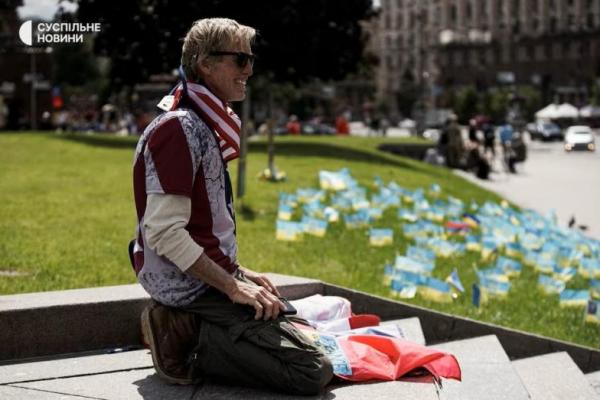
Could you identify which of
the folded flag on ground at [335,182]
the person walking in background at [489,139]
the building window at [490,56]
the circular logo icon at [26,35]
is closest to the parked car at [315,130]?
the person walking in background at [489,139]

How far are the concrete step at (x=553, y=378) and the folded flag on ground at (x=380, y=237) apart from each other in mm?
3912

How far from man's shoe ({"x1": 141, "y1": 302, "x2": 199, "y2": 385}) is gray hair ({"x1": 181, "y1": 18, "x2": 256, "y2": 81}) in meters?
0.97

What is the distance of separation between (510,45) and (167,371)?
103 m

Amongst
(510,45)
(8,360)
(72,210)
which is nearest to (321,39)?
(72,210)

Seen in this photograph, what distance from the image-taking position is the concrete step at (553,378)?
199 inches

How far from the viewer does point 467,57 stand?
10881 cm

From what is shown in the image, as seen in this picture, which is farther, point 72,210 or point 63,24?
point 72,210

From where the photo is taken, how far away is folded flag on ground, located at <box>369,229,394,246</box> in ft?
31.7

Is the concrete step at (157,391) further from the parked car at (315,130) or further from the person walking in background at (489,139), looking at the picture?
the parked car at (315,130)

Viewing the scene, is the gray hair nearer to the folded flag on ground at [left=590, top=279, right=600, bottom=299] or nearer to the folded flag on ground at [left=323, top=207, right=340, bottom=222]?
the folded flag on ground at [left=590, top=279, right=600, bottom=299]

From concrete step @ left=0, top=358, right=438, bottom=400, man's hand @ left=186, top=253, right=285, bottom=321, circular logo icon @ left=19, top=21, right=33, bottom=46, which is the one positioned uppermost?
circular logo icon @ left=19, top=21, right=33, bottom=46

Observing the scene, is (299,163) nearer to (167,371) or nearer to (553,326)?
(553,326)

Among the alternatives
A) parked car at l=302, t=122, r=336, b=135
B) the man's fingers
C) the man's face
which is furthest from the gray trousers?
parked car at l=302, t=122, r=336, b=135

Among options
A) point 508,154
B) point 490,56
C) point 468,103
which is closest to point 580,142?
point 508,154
